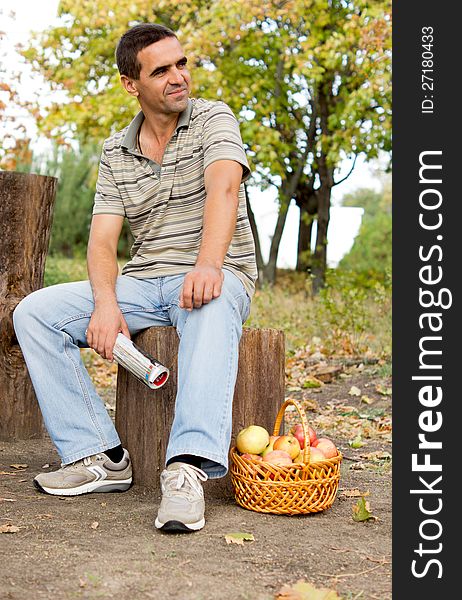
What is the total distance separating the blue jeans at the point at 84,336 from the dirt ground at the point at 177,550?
266 millimetres

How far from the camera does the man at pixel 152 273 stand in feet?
10.2

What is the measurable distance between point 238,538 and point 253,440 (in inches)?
17.0

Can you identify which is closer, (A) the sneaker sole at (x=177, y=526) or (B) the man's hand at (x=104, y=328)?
(A) the sneaker sole at (x=177, y=526)

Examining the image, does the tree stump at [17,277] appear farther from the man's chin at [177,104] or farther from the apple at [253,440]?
the apple at [253,440]

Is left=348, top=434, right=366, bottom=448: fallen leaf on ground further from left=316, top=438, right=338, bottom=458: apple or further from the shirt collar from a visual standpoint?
the shirt collar

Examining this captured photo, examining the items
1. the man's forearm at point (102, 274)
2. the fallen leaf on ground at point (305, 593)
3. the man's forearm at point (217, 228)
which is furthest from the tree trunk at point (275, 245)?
the fallen leaf on ground at point (305, 593)

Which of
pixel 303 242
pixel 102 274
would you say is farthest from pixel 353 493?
pixel 303 242

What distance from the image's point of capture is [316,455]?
3.09 metres

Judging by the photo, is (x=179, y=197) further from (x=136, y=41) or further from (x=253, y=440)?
(x=253, y=440)

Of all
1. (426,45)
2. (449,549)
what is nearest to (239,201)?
(426,45)

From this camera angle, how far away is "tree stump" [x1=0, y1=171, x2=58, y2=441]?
4.34m

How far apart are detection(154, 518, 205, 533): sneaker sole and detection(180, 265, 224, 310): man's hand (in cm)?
74

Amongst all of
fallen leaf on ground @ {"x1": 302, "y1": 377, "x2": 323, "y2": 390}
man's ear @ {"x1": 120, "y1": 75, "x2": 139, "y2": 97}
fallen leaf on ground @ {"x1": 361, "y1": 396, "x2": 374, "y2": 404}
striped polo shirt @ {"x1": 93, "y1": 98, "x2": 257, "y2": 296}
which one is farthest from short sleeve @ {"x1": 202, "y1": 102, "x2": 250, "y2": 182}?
fallen leaf on ground @ {"x1": 302, "y1": 377, "x2": 323, "y2": 390}

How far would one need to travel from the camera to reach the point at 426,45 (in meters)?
3.23
